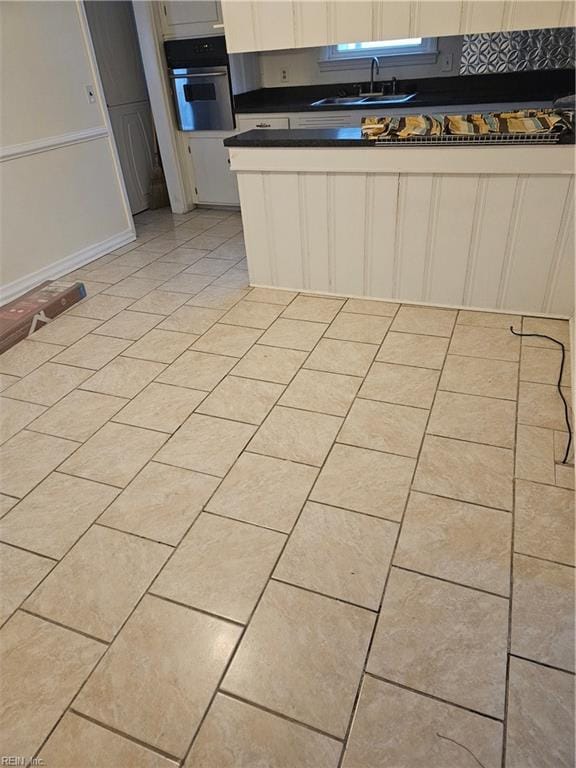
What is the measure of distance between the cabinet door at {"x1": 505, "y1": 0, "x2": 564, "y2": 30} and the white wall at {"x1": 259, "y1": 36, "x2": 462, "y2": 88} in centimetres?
152

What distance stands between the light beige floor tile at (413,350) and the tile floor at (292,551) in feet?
0.06

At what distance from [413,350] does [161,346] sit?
49.8 inches

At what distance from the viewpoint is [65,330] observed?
9.48 ft

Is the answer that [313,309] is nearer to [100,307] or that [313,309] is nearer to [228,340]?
[228,340]

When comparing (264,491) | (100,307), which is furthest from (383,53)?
(264,491)

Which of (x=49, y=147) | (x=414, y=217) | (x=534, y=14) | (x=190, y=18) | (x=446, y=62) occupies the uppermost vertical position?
(x=190, y=18)

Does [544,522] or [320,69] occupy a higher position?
[320,69]

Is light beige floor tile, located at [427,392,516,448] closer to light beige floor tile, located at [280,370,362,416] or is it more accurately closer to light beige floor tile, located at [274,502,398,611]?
light beige floor tile, located at [280,370,362,416]

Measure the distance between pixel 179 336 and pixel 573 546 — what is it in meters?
2.01

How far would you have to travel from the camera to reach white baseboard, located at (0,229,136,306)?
3238 mm

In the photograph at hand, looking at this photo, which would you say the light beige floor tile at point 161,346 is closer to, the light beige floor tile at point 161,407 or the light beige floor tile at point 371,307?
the light beige floor tile at point 161,407

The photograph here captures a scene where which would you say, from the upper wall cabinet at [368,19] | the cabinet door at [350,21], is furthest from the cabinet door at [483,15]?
the cabinet door at [350,21]

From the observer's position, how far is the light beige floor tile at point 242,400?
2.11 m

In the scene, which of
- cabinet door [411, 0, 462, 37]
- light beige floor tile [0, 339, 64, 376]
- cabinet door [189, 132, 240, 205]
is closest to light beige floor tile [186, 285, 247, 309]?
light beige floor tile [0, 339, 64, 376]
